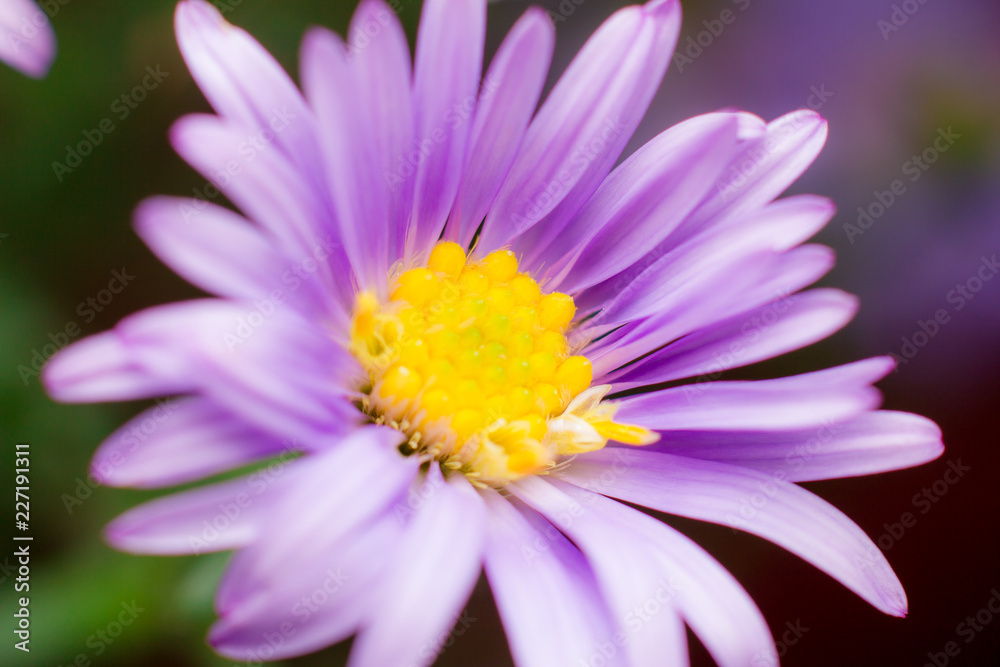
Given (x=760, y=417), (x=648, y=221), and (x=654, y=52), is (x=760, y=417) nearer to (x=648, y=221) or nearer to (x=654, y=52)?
(x=648, y=221)

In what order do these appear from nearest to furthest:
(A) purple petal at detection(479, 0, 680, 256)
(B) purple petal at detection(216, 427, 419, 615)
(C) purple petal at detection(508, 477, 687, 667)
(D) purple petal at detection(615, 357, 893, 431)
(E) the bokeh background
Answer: (B) purple petal at detection(216, 427, 419, 615) → (C) purple petal at detection(508, 477, 687, 667) → (D) purple petal at detection(615, 357, 893, 431) → (A) purple petal at detection(479, 0, 680, 256) → (E) the bokeh background

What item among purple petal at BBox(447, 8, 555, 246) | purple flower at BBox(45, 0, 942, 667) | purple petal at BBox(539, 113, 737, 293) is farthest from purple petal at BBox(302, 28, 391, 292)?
purple petal at BBox(539, 113, 737, 293)

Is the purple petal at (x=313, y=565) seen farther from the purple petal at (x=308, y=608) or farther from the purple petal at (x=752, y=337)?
the purple petal at (x=752, y=337)

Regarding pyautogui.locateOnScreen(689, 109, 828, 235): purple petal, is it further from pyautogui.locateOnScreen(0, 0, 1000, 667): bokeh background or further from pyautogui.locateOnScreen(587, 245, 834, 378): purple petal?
pyautogui.locateOnScreen(0, 0, 1000, 667): bokeh background

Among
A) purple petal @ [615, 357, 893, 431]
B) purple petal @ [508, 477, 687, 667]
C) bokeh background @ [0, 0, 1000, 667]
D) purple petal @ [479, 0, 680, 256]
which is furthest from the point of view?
bokeh background @ [0, 0, 1000, 667]

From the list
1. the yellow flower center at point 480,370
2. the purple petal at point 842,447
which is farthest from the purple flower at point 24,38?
the purple petal at point 842,447

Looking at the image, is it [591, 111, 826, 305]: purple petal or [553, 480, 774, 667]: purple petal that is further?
[591, 111, 826, 305]: purple petal
